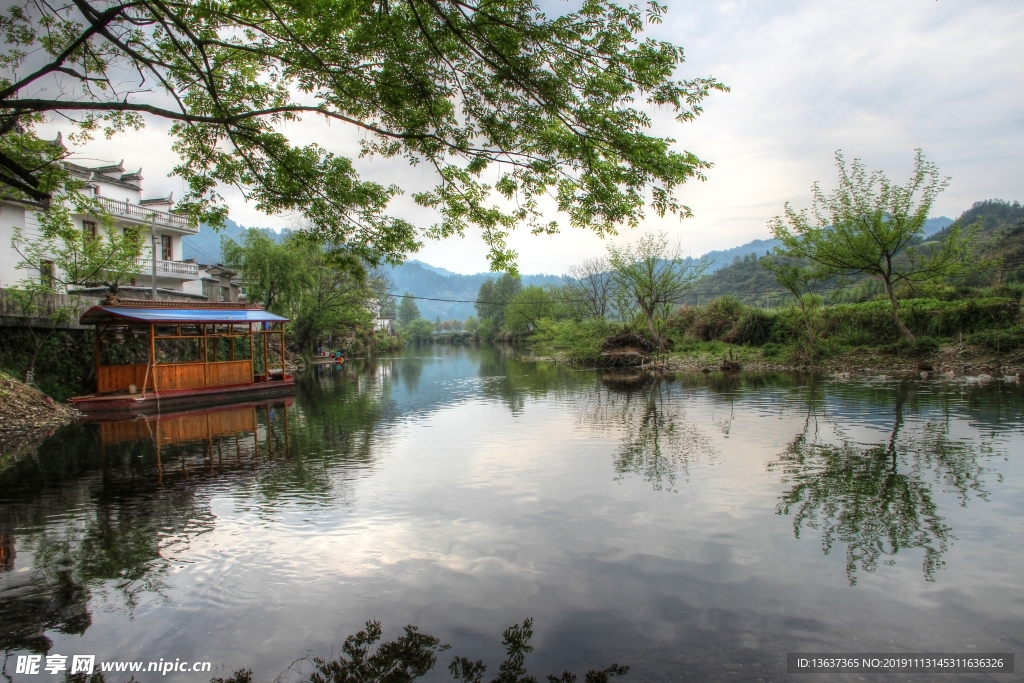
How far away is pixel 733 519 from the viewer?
25.3 feet

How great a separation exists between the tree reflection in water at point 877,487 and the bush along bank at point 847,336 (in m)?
16.7

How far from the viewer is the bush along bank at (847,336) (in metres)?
26.4

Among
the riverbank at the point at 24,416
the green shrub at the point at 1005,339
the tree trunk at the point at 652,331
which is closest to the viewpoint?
the riverbank at the point at 24,416

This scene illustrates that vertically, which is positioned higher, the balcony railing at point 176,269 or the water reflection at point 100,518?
the balcony railing at point 176,269

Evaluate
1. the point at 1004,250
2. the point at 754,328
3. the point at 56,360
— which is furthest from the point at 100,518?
the point at 1004,250

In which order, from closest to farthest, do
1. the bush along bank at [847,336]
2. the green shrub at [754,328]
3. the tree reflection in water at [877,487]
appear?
the tree reflection in water at [877,487]
the bush along bank at [847,336]
the green shrub at [754,328]

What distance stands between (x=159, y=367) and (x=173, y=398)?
146cm

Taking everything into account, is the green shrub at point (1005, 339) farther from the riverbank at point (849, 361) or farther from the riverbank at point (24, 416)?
the riverbank at point (24, 416)

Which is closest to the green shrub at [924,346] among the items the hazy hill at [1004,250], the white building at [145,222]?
the hazy hill at [1004,250]

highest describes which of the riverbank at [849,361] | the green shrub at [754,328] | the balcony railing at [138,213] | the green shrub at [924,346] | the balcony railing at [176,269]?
the balcony railing at [138,213]

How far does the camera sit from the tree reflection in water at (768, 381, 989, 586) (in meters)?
6.69

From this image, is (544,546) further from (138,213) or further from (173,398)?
(138,213)

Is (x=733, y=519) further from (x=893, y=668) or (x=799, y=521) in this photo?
(x=893, y=668)

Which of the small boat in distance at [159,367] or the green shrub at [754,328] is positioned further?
the green shrub at [754,328]
